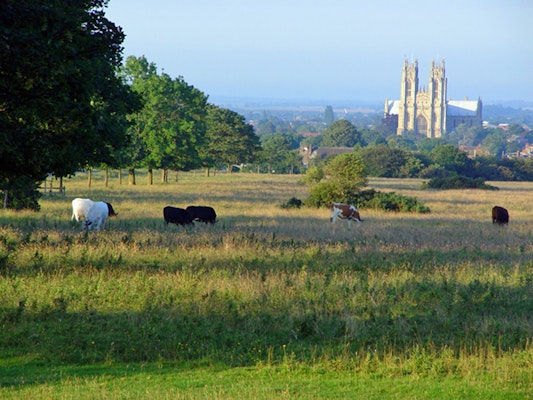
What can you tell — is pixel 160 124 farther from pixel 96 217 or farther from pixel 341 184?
pixel 96 217

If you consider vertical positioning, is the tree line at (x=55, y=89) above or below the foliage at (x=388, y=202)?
above

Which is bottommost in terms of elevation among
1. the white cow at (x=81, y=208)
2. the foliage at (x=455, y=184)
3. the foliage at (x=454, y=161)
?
the foliage at (x=455, y=184)

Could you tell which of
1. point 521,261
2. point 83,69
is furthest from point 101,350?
point 521,261

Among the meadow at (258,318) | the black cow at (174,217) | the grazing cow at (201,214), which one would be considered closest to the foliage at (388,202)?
the grazing cow at (201,214)

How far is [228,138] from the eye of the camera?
9081cm

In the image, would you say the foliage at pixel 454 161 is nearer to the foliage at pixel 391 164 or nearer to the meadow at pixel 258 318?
the foliage at pixel 391 164

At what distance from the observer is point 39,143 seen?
14.4m

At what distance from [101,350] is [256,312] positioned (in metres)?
2.77

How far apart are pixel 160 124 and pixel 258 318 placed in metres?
49.5

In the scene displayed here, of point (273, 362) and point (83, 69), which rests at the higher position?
point (83, 69)

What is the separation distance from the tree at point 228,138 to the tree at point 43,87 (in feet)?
239

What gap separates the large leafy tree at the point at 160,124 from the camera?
59188 millimetres

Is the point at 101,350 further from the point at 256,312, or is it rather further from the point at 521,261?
the point at 521,261

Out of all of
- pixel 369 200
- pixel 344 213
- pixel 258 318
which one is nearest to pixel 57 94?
pixel 258 318
